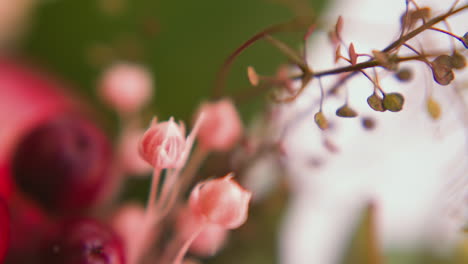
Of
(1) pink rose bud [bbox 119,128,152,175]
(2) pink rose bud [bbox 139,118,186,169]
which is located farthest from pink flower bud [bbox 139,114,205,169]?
(1) pink rose bud [bbox 119,128,152,175]

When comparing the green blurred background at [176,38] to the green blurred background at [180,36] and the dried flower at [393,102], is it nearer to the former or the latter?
the green blurred background at [180,36]

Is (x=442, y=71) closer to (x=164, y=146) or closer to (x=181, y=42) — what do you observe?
(x=164, y=146)

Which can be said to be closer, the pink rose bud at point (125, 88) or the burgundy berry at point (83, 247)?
the burgundy berry at point (83, 247)

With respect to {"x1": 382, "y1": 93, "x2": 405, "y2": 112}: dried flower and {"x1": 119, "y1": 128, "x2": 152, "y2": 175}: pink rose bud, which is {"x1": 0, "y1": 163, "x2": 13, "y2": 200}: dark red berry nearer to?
{"x1": 119, "y1": 128, "x2": 152, "y2": 175}: pink rose bud

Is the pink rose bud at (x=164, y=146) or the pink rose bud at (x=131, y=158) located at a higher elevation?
the pink rose bud at (x=131, y=158)

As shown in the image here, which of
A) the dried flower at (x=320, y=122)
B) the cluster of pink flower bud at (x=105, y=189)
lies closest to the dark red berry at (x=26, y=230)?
the cluster of pink flower bud at (x=105, y=189)

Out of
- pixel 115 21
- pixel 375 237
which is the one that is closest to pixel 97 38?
pixel 115 21

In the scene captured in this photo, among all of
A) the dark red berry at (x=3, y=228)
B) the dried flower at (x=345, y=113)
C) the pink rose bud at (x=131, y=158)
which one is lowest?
the dark red berry at (x=3, y=228)
